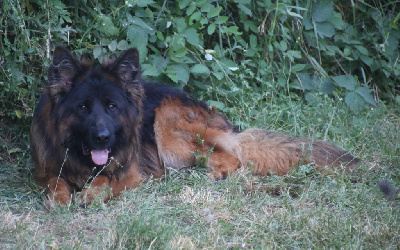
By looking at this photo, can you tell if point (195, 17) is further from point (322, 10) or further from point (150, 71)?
point (322, 10)

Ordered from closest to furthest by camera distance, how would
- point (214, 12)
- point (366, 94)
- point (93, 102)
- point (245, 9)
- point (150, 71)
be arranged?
1. point (93, 102)
2. point (150, 71)
3. point (214, 12)
4. point (245, 9)
5. point (366, 94)

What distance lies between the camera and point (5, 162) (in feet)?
20.4

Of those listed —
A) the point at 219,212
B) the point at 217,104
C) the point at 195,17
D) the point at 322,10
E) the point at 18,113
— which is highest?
the point at 195,17

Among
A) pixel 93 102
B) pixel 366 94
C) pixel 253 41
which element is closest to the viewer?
pixel 93 102

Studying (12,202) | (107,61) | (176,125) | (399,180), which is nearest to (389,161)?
(399,180)

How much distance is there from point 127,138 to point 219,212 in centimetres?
122

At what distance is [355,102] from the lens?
7648 millimetres

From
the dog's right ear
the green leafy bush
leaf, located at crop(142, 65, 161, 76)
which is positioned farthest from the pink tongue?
leaf, located at crop(142, 65, 161, 76)

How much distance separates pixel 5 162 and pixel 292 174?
9.86ft

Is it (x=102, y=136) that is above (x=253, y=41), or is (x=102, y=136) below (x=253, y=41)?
above

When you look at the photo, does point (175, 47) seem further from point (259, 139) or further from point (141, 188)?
point (141, 188)

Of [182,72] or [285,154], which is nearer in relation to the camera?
[285,154]

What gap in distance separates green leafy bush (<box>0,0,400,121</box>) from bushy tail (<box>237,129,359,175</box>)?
86cm

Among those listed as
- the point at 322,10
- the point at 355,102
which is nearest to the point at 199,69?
the point at 322,10
